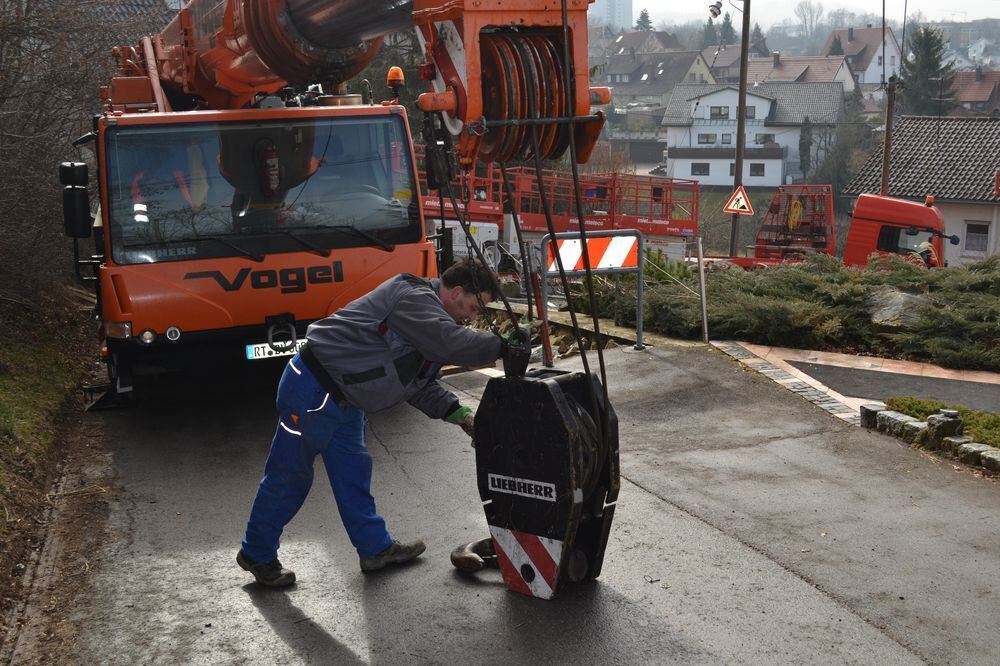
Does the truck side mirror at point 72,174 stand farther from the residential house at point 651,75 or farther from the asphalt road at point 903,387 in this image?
the residential house at point 651,75

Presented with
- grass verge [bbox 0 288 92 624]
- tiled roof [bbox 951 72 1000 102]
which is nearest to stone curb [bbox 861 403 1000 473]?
grass verge [bbox 0 288 92 624]

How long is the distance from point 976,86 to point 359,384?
297 feet

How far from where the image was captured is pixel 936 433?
286 inches

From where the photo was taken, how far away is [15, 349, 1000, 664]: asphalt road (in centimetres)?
467

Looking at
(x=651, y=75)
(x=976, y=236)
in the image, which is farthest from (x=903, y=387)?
(x=651, y=75)

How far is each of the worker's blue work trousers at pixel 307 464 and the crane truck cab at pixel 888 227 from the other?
21.6 m

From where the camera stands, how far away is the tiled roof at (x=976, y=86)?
83000 mm

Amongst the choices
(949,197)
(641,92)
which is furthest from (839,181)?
(641,92)

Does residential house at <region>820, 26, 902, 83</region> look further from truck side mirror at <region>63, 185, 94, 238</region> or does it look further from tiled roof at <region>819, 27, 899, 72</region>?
truck side mirror at <region>63, 185, 94, 238</region>

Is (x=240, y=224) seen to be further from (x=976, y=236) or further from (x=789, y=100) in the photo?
(x=789, y=100)

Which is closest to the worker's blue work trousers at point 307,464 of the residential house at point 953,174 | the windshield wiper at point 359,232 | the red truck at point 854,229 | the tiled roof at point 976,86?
the windshield wiper at point 359,232

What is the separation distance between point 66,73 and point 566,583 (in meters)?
9.85

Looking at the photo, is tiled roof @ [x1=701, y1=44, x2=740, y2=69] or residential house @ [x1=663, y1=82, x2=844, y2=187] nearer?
residential house @ [x1=663, y1=82, x2=844, y2=187]

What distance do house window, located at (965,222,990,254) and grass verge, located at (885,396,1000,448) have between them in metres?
38.5
